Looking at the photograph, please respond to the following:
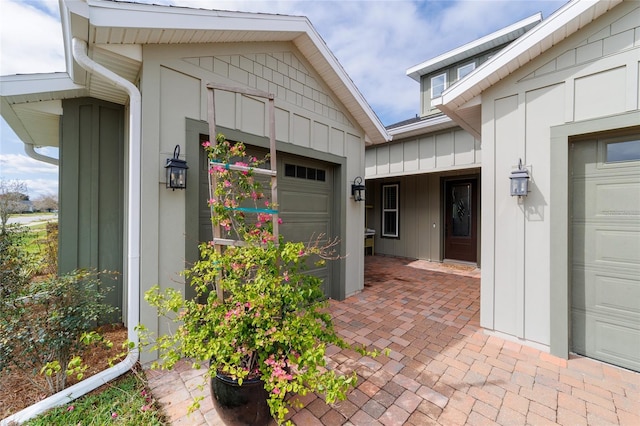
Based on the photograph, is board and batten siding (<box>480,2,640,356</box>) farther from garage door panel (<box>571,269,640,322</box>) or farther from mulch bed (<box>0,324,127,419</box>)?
mulch bed (<box>0,324,127,419</box>)

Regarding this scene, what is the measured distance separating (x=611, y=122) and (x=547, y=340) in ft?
7.77

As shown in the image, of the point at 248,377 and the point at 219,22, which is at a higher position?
the point at 219,22

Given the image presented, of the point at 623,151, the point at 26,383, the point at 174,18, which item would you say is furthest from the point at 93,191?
the point at 623,151

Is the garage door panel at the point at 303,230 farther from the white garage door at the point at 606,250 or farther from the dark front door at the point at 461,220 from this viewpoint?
the dark front door at the point at 461,220

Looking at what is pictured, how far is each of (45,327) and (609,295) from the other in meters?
5.32

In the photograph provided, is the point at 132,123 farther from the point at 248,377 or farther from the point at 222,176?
the point at 248,377

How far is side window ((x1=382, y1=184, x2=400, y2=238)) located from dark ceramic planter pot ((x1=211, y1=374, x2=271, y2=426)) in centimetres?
755

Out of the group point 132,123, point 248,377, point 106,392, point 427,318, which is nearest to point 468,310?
point 427,318

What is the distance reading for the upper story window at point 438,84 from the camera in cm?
826

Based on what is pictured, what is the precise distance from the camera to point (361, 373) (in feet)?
8.18

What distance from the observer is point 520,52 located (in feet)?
9.66

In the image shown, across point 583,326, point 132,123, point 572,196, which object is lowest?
point 583,326

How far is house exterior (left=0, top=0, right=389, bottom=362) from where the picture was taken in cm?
251

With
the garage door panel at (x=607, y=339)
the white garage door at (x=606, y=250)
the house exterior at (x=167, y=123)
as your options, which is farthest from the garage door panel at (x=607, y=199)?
the house exterior at (x=167, y=123)
